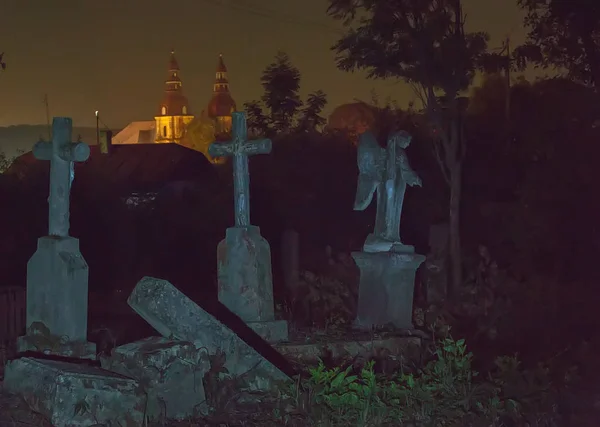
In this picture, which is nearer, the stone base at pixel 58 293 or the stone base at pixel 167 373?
the stone base at pixel 167 373

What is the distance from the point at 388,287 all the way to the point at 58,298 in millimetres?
3482

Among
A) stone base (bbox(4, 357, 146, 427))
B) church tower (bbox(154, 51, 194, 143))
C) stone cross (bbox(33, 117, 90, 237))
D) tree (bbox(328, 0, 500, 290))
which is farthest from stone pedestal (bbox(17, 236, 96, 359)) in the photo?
church tower (bbox(154, 51, 194, 143))

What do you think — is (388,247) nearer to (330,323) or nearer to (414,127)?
(330,323)

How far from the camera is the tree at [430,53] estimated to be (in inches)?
526

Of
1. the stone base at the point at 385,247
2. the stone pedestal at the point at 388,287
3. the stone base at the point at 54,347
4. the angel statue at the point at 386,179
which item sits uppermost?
the angel statue at the point at 386,179

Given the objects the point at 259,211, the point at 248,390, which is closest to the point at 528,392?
the point at 248,390

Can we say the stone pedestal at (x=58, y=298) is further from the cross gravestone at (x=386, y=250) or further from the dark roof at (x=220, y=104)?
the dark roof at (x=220, y=104)

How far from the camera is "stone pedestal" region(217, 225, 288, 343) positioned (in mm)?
8523

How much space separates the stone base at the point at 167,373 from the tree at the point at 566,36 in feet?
34.1

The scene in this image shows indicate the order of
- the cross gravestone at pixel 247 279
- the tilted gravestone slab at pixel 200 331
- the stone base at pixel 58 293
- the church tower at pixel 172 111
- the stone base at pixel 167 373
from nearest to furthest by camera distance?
the stone base at pixel 167 373, the tilted gravestone slab at pixel 200 331, the stone base at pixel 58 293, the cross gravestone at pixel 247 279, the church tower at pixel 172 111

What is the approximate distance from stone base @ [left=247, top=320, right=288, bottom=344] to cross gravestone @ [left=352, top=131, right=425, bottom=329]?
110 cm

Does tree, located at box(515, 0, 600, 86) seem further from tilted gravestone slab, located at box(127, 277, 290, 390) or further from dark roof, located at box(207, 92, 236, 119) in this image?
dark roof, located at box(207, 92, 236, 119)

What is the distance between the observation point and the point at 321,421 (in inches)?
219

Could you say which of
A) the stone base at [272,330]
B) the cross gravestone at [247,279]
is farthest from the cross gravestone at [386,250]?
the cross gravestone at [247,279]
